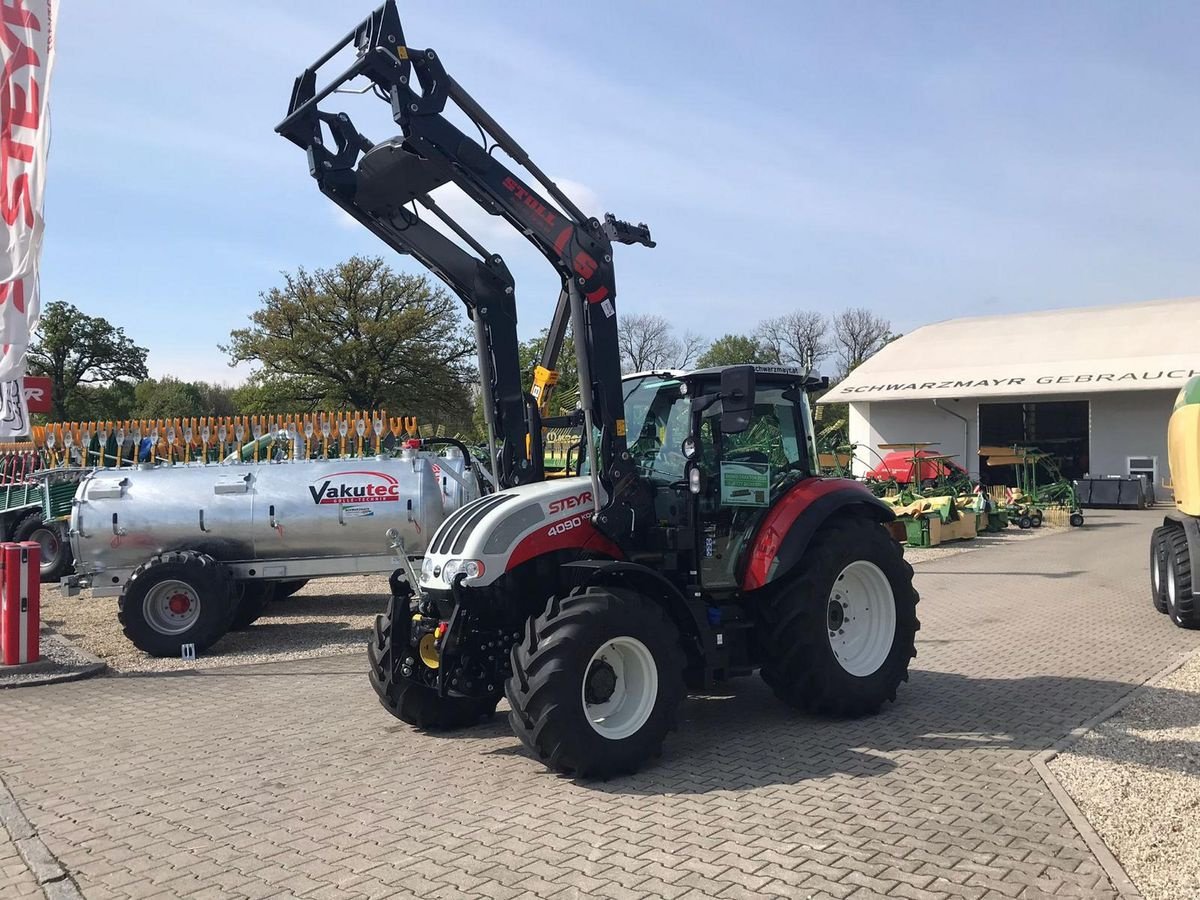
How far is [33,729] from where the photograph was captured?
23.4 ft

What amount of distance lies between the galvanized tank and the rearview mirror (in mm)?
5899

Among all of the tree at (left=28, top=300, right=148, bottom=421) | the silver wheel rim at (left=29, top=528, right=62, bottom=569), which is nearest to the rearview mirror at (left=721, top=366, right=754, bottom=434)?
the silver wheel rim at (left=29, top=528, right=62, bottom=569)

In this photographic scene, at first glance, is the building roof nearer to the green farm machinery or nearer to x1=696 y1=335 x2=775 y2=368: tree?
the green farm machinery

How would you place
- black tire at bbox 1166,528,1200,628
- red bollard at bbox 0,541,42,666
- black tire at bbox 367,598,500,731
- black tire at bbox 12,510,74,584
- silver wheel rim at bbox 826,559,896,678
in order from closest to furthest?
black tire at bbox 367,598,500,731
silver wheel rim at bbox 826,559,896,678
red bollard at bbox 0,541,42,666
black tire at bbox 1166,528,1200,628
black tire at bbox 12,510,74,584

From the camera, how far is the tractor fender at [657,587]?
587 cm

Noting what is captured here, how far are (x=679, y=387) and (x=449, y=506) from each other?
17.0 ft

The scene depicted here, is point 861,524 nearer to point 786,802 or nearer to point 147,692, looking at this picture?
point 786,802

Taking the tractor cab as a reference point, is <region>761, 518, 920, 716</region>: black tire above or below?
below

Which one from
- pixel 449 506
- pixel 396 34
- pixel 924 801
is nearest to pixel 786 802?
pixel 924 801

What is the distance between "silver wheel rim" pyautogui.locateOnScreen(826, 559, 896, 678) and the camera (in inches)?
279

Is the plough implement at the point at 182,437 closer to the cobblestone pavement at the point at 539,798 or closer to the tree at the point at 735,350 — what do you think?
the cobblestone pavement at the point at 539,798

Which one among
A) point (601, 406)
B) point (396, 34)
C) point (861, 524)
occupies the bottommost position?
point (861, 524)

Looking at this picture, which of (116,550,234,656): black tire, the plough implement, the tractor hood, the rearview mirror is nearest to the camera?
the tractor hood

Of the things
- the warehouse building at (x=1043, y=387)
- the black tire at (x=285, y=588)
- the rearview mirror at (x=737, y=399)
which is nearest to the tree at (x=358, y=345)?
the warehouse building at (x=1043, y=387)
